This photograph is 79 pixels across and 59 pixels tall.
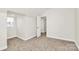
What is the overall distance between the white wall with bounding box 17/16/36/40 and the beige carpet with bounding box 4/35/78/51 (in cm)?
10

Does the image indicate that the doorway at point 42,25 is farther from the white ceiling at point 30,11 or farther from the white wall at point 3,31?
the white wall at point 3,31

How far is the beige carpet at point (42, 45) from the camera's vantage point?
49.3 inches

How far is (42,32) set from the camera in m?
1.32

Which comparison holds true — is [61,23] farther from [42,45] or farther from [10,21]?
[10,21]

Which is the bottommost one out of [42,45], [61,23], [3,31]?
[42,45]

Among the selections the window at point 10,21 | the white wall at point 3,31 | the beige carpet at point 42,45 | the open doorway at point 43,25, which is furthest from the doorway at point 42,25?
the white wall at point 3,31

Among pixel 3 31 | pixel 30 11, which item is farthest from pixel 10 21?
pixel 30 11

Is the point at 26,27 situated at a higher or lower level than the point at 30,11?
lower

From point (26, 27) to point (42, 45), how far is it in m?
0.36

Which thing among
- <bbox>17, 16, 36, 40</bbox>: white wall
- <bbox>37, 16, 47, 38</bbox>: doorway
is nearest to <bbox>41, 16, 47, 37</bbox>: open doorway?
<bbox>37, 16, 47, 38</bbox>: doorway

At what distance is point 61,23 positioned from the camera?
50.1 inches
